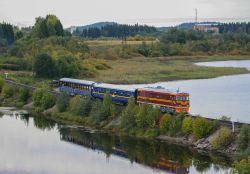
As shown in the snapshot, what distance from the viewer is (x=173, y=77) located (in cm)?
10931

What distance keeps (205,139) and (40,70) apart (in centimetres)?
5521

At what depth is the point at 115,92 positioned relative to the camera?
6175cm

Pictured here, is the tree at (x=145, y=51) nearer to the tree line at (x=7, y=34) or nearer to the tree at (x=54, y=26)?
the tree at (x=54, y=26)

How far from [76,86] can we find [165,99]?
1929 cm

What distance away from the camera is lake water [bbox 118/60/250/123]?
208ft

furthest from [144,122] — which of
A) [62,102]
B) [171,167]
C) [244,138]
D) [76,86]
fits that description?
[76,86]

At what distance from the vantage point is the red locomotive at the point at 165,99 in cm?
5331

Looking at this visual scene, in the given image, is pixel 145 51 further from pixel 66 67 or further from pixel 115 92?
pixel 115 92

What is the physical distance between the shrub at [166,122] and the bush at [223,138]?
5.99 metres

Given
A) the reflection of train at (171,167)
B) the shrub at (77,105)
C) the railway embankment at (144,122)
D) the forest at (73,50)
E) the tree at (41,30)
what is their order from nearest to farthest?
1. the reflection of train at (171,167)
2. the railway embankment at (144,122)
3. the shrub at (77,105)
4. the forest at (73,50)
5. the tree at (41,30)

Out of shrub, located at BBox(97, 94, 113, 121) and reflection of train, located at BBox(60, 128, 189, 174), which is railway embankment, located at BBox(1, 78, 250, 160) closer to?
shrub, located at BBox(97, 94, 113, 121)

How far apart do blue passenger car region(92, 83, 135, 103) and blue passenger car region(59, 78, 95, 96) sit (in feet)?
4.50

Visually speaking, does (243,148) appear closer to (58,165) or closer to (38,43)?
(58,165)

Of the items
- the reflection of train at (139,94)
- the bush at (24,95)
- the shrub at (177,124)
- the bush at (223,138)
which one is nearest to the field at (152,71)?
the bush at (24,95)
